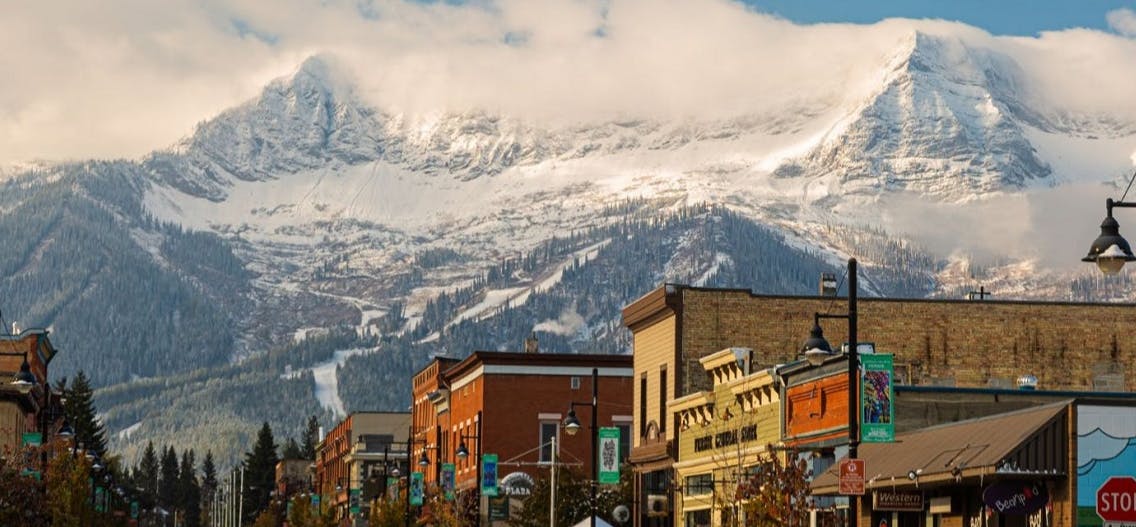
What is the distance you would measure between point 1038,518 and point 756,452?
25920 millimetres

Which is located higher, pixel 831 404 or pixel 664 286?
pixel 664 286

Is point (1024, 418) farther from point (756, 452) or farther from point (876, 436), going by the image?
point (756, 452)

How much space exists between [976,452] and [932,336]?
117 ft

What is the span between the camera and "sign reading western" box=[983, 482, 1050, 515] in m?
50.6

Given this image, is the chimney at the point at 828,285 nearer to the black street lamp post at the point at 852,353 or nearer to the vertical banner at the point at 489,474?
the vertical banner at the point at 489,474

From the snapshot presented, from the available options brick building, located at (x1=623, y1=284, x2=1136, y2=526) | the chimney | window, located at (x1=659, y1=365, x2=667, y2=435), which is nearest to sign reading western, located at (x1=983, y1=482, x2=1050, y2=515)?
brick building, located at (x1=623, y1=284, x2=1136, y2=526)

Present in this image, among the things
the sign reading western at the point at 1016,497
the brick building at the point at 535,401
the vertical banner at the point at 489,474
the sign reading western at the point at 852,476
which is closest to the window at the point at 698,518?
the vertical banner at the point at 489,474

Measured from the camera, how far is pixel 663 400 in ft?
305

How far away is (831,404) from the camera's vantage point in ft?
227

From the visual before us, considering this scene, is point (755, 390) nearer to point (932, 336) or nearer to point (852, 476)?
point (932, 336)

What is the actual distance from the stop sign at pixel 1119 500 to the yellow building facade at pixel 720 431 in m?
38.4

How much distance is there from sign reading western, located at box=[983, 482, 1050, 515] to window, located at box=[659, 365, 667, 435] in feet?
136

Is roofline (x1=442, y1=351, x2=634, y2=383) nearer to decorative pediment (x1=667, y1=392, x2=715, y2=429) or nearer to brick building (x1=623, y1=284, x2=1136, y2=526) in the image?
brick building (x1=623, y1=284, x2=1136, y2=526)

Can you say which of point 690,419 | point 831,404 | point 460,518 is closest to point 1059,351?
point 690,419
